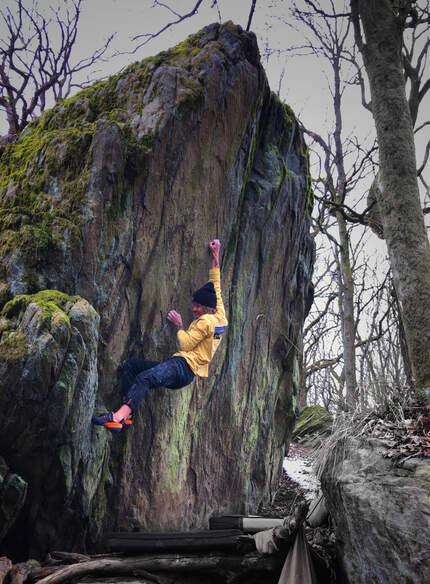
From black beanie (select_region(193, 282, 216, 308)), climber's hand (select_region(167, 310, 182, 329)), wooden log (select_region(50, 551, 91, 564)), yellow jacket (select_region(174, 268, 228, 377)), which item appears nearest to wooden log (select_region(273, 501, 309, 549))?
wooden log (select_region(50, 551, 91, 564))

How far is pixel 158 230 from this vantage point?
7.06 meters

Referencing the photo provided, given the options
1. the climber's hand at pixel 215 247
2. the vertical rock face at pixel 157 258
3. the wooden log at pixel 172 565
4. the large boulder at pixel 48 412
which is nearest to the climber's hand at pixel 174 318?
the vertical rock face at pixel 157 258

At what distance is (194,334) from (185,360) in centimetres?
41

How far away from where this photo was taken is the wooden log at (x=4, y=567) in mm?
4676

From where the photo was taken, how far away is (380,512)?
366cm

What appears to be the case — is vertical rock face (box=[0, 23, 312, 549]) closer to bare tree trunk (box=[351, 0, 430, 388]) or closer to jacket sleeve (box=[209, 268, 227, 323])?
jacket sleeve (box=[209, 268, 227, 323])

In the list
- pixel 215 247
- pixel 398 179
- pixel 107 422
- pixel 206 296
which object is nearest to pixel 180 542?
pixel 107 422

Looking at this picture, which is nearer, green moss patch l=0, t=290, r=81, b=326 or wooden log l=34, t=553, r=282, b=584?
wooden log l=34, t=553, r=282, b=584

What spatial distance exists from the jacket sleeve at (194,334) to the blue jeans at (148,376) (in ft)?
0.74

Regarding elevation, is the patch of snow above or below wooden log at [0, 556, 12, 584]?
above

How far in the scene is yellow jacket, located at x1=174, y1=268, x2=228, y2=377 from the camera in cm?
706

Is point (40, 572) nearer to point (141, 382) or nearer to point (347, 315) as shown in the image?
point (141, 382)

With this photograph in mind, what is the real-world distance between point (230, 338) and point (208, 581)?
406 cm

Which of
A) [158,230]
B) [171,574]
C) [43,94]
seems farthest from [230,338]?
[43,94]
